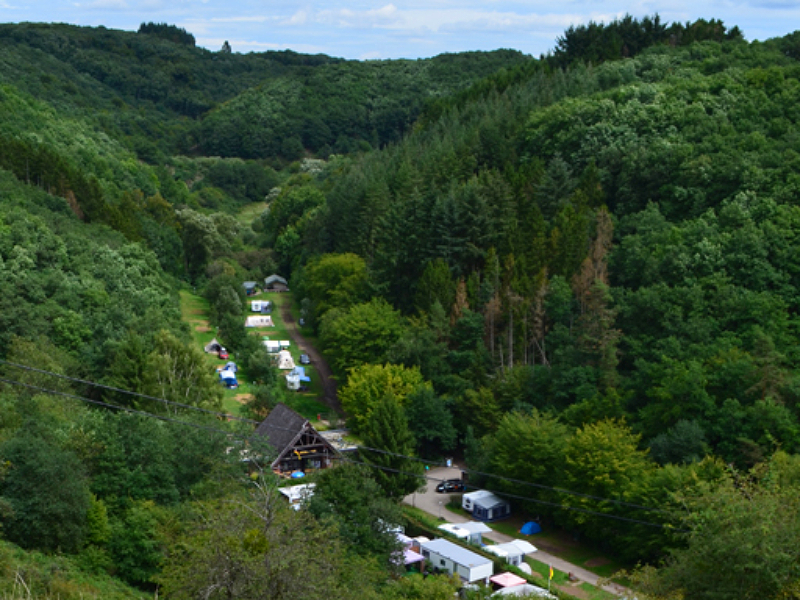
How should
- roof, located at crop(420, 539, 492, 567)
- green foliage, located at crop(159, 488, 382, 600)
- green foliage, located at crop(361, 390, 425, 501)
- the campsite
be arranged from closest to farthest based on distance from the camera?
green foliage, located at crop(159, 488, 382, 600) → roof, located at crop(420, 539, 492, 567) → green foliage, located at crop(361, 390, 425, 501) → the campsite

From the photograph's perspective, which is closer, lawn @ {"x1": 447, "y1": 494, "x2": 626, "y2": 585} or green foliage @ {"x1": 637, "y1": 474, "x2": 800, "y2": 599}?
green foliage @ {"x1": 637, "y1": 474, "x2": 800, "y2": 599}

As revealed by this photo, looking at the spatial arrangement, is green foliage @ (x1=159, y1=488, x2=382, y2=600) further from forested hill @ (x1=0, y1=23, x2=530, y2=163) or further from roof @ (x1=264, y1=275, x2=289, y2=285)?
forested hill @ (x1=0, y1=23, x2=530, y2=163)

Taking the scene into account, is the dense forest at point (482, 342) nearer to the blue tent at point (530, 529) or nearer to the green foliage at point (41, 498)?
the green foliage at point (41, 498)

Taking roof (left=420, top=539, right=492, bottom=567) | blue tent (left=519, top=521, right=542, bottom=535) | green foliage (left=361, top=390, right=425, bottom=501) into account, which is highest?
green foliage (left=361, top=390, right=425, bottom=501)

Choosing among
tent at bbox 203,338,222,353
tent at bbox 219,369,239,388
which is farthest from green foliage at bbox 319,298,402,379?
tent at bbox 203,338,222,353

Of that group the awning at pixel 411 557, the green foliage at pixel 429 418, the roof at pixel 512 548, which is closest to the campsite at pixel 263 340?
the green foliage at pixel 429 418

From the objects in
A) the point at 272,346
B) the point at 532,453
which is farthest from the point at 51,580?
the point at 272,346
